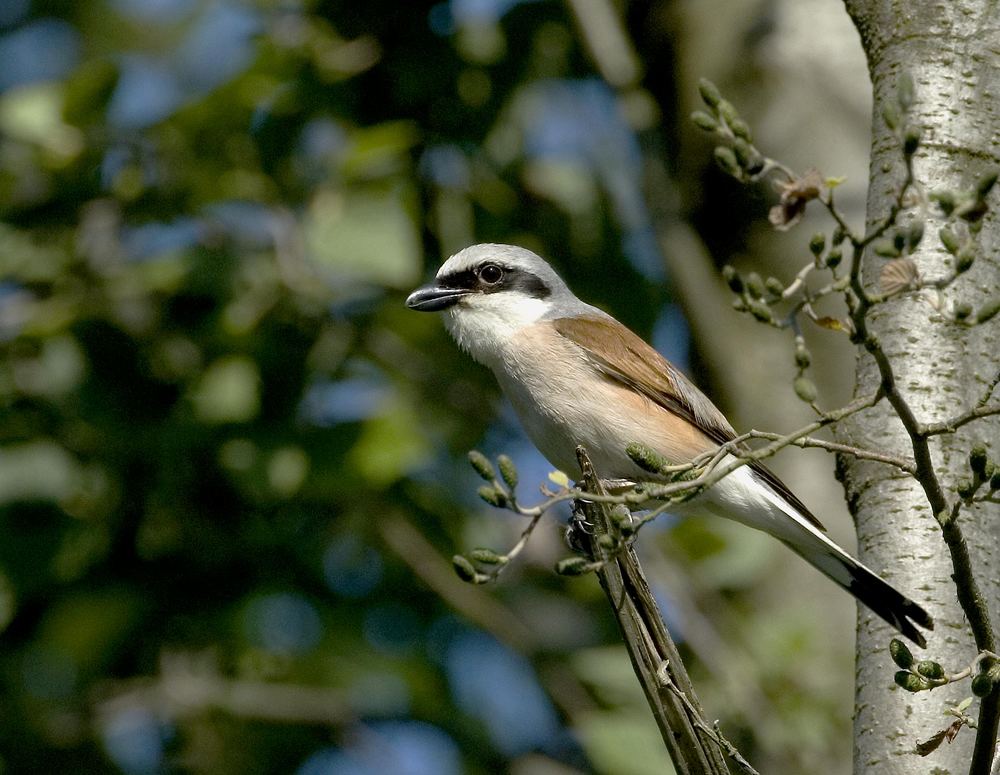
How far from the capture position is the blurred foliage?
454cm

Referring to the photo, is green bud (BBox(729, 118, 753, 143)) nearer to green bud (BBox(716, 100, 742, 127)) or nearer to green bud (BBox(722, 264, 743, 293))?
green bud (BBox(716, 100, 742, 127))

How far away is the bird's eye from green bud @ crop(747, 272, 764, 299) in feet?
8.22

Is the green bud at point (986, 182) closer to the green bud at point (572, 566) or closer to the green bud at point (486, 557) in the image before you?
the green bud at point (572, 566)

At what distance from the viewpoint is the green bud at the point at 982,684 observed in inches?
67.4

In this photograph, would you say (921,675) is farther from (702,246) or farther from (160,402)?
(702,246)

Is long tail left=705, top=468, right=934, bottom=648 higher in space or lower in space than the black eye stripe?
lower

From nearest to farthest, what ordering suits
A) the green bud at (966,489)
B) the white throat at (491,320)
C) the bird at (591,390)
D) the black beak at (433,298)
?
the green bud at (966,489)
the bird at (591,390)
the white throat at (491,320)
the black beak at (433,298)

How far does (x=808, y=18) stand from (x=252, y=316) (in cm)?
268

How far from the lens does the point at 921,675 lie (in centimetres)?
195

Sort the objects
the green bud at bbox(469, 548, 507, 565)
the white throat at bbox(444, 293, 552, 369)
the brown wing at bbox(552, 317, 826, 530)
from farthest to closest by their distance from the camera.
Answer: the white throat at bbox(444, 293, 552, 369) → the brown wing at bbox(552, 317, 826, 530) → the green bud at bbox(469, 548, 507, 565)

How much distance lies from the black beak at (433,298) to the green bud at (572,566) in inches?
87.2

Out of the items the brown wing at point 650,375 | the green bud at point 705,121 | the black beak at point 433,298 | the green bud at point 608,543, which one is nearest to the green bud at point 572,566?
the green bud at point 608,543

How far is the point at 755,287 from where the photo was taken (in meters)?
1.92

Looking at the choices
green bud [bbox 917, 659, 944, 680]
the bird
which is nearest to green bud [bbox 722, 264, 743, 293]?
green bud [bbox 917, 659, 944, 680]
